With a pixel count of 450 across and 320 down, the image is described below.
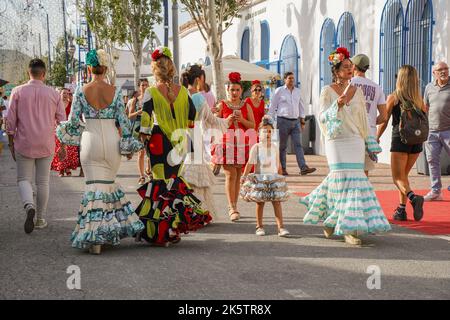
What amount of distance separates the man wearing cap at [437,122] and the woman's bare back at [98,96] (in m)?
5.47

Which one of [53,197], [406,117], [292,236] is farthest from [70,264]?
[53,197]

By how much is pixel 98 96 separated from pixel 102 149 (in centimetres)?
51

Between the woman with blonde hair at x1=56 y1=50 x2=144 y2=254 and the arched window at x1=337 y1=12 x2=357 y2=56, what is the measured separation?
43.8 feet

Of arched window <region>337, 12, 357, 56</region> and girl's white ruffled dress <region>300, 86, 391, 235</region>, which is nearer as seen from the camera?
girl's white ruffled dress <region>300, 86, 391, 235</region>

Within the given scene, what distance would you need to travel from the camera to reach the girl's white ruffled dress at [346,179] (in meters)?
7.72

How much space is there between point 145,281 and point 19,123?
12.1 ft

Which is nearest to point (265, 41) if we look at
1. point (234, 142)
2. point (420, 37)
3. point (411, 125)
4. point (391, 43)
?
point (391, 43)

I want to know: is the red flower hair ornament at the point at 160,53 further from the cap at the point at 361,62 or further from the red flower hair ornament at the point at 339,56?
the cap at the point at 361,62

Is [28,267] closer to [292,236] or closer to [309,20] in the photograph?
[292,236]

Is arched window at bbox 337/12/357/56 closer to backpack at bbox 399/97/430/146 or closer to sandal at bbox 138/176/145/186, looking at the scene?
sandal at bbox 138/176/145/186

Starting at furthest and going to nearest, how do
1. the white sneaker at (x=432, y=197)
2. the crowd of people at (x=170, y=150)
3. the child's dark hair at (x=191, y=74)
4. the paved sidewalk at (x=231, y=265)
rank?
the white sneaker at (x=432, y=197)
the child's dark hair at (x=191, y=74)
the crowd of people at (x=170, y=150)
the paved sidewalk at (x=231, y=265)

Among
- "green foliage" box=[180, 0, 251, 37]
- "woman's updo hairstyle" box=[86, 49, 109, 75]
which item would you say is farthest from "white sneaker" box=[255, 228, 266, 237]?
"green foliage" box=[180, 0, 251, 37]

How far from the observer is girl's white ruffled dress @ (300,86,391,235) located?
7.72 metres

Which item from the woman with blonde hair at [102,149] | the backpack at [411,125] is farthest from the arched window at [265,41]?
the woman with blonde hair at [102,149]
